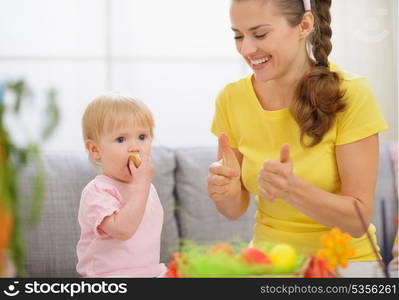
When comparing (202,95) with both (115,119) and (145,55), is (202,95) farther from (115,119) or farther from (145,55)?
(115,119)

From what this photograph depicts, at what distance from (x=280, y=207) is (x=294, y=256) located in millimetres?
265

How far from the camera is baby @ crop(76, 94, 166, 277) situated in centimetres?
95

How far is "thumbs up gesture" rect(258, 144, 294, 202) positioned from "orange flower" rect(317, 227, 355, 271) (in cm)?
9

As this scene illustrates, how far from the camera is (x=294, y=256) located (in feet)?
2.64

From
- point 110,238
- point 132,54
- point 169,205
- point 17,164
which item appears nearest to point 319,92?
point 110,238

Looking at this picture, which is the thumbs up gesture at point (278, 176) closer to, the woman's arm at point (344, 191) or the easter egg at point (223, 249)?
the woman's arm at point (344, 191)

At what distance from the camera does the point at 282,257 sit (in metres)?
0.79

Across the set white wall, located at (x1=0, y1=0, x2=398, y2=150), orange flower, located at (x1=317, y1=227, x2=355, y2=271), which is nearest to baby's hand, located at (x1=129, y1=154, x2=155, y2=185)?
orange flower, located at (x1=317, y1=227, x2=355, y2=271)

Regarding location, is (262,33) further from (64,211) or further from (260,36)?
(64,211)

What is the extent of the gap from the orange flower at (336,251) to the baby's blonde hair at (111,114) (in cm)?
33

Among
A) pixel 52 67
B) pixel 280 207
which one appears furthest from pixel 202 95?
pixel 280 207

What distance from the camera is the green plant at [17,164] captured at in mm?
601

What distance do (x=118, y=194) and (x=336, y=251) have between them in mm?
Result: 332

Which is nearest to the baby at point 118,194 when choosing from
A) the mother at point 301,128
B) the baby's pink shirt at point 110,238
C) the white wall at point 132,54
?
the baby's pink shirt at point 110,238
